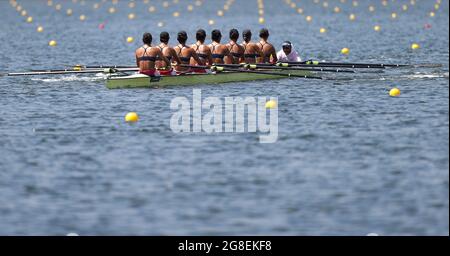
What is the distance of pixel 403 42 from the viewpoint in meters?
45.5

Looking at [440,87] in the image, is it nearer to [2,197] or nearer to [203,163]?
[203,163]

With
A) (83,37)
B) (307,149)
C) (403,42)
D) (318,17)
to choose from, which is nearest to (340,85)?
(307,149)

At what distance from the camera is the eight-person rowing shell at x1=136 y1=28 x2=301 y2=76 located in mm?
27703

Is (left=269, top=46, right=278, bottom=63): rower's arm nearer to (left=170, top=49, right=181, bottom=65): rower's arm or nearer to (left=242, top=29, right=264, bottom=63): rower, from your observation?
(left=242, top=29, right=264, bottom=63): rower

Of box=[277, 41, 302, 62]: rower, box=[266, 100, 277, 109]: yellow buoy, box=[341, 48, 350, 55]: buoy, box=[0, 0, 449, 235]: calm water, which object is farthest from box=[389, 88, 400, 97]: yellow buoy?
box=[341, 48, 350, 55]: buoy

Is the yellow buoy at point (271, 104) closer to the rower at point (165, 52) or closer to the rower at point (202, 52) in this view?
the rower at point (165, 52)

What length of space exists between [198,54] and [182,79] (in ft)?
4.99

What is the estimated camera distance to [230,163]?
704 inches

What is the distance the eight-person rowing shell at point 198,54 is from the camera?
27.7 m

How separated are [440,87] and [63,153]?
11560mm

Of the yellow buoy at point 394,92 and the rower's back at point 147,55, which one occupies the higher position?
the rower's back at point 147,55

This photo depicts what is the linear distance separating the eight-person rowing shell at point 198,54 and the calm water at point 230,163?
859mm

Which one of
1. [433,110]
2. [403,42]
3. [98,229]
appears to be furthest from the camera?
[403,42]

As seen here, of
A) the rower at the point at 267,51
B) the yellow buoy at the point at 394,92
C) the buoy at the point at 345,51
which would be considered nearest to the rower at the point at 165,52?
the rower at the point at 267,51
